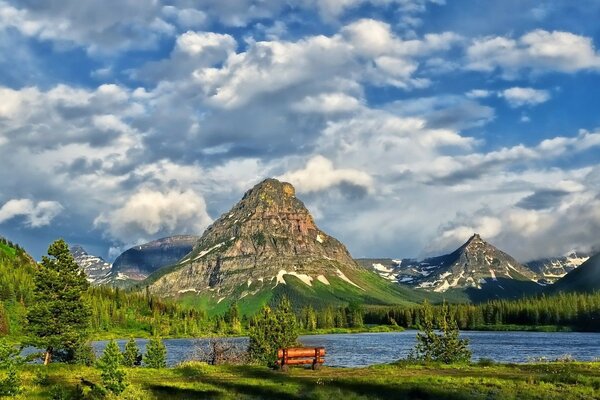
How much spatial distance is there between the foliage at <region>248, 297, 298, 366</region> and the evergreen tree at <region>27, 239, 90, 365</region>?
25.6m

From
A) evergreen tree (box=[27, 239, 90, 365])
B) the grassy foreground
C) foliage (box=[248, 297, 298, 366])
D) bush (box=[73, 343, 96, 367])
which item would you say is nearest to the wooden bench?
the grassy foreground

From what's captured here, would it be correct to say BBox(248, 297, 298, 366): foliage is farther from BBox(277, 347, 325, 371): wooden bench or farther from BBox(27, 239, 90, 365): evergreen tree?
BBox(27, 239, 90, 365): evergreen tree

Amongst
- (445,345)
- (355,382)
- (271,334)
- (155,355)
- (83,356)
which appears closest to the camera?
(355,382)

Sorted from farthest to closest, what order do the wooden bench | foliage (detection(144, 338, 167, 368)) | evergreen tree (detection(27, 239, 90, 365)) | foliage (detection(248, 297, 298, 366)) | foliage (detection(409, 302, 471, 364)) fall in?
foliage (detection(248, 297, 298, 366)) → foliage (detection(144, 338, 167, 368)) → evergreen tree (detection(27, 239, 90, 365)) → foliage (detection(409, 302, 471, 364)) → the wooden bench

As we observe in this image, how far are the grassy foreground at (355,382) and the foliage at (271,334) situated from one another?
2301 centimetres

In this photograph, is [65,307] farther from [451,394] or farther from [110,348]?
[451,394]

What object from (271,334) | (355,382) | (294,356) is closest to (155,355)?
(271,334)

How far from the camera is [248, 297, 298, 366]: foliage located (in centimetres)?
8531

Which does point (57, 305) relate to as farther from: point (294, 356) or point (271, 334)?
point (294, 356)

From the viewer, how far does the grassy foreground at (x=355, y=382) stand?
41.3m

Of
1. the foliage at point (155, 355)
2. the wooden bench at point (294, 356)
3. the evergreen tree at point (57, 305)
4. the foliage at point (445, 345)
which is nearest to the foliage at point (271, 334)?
the foliage at point (155, 355)

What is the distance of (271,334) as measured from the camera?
87938 millimetres

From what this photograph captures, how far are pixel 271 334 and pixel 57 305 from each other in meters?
31.5

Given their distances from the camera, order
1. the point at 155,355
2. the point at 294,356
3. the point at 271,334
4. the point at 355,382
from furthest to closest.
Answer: the point at 271,334
the point at 155,355
the point at 294,356
the point at 355,382
